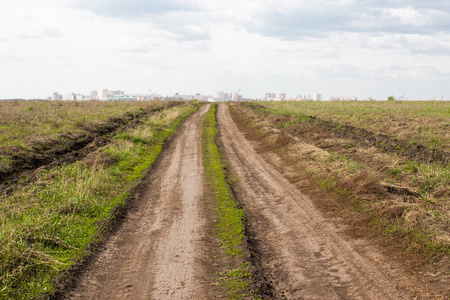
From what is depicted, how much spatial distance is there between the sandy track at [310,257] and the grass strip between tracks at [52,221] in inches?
131

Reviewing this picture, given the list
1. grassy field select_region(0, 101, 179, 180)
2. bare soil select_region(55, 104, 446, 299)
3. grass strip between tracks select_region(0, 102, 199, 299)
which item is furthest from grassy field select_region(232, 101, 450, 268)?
grassy field select_region(0, 101, 179, 180)

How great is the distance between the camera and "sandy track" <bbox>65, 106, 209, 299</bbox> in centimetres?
488

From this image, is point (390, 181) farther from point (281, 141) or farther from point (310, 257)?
point (281, 141)

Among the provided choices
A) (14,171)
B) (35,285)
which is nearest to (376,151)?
(35,285)

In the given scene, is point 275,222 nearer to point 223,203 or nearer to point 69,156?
point 223,203

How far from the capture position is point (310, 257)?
5871mm

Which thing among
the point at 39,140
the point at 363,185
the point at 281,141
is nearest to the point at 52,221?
the point at 363,185

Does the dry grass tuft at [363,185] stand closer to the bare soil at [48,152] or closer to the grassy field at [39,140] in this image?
the bare soil at [48,152]

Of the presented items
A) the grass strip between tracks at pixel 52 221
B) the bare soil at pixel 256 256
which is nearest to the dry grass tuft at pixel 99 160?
the grass strip between tracks at pixel 52 221

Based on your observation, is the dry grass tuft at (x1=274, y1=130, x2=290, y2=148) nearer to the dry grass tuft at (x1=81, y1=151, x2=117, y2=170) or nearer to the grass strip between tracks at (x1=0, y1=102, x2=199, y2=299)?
the grass strip between tracks at (x1=0, y1=102, x2=199, y2=299)

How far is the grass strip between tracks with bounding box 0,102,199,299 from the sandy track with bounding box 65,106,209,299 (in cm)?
49

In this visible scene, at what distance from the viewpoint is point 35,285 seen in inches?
194

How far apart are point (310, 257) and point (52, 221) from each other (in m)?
5.23

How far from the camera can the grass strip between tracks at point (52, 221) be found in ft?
16.7
